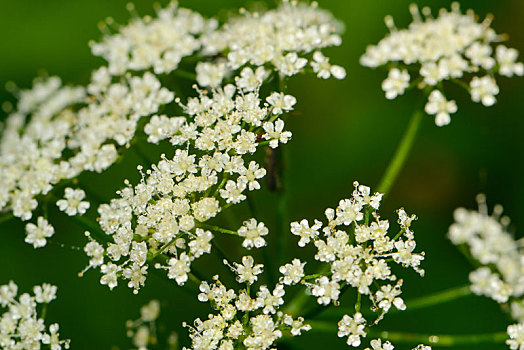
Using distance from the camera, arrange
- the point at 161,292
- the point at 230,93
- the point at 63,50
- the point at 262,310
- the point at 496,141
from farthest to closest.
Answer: the point at 63,50 → the point at 496,141 → the point at 161,292 → the point at 230,93 → the point at 262,310

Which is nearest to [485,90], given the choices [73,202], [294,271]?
[294,271]

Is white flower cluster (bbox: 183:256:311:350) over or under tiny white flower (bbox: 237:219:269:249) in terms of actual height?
under

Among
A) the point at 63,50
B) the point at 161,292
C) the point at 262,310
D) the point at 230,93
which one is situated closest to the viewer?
the point at 262,310

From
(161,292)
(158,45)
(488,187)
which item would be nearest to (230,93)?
(158,45)

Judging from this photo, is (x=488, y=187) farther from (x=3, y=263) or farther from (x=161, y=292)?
(x=3, y=263)

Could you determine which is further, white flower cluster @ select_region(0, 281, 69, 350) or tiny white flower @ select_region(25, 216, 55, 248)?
tiny white flower @ select_region(25, 216, 55, 248)

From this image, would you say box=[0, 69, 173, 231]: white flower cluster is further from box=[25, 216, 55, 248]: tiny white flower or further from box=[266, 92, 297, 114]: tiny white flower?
box=[266, 92, 297, 114]: tiny white flower

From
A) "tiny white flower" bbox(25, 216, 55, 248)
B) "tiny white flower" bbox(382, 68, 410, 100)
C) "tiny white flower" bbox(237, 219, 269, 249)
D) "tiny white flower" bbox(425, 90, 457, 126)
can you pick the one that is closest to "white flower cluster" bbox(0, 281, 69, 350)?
"tiny white flower" bbox(25, 216, 55, 248)
